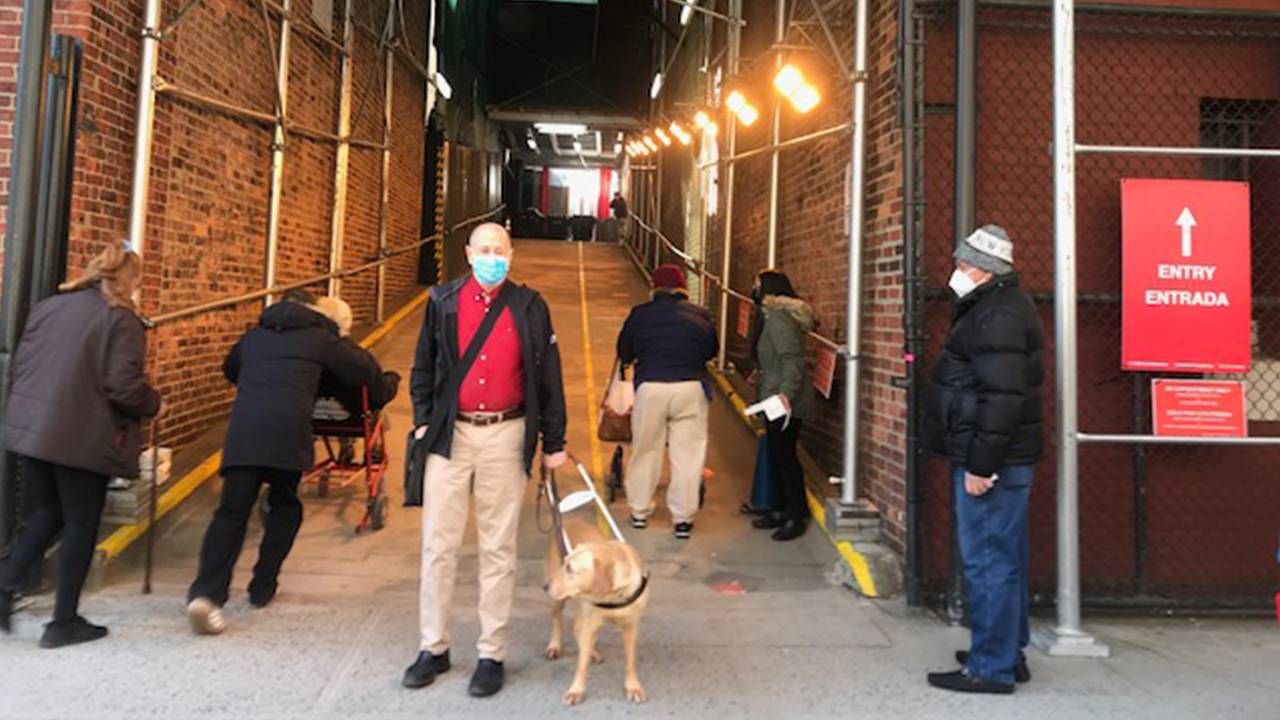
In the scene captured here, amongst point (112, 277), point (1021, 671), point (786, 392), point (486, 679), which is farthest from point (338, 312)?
point (1021, 671)

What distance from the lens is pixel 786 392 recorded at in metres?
5.59

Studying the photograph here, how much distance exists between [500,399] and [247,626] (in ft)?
5.87

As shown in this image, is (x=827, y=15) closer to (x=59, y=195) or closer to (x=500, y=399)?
(x=500, y=399)

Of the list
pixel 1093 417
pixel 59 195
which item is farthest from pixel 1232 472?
pixel 59 195

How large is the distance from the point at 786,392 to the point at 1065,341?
6.14ft

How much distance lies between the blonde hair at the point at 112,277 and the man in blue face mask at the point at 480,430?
1475 millimetres

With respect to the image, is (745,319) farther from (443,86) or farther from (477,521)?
(443,86)

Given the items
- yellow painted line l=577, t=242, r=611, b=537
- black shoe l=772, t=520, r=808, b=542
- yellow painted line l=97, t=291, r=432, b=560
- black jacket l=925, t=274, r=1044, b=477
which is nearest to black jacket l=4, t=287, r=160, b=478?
yellow painted line l=97, t=291, r=432, b=560

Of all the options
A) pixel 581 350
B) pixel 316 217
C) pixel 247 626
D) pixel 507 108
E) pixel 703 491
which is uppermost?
pixel 507 108

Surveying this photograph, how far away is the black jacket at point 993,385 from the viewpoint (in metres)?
3.44

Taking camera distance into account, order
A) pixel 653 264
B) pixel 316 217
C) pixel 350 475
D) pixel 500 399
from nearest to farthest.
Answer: pixel 500 399, pixel 350 475, pixel 316 217, pixel 653 264

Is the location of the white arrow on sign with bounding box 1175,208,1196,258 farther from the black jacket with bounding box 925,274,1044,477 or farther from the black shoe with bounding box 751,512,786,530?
the black shoe with bounding box 751,512,786,530

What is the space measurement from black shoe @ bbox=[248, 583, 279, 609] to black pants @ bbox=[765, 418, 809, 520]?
10.6 feet

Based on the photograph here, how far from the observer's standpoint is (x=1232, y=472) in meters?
4.76
